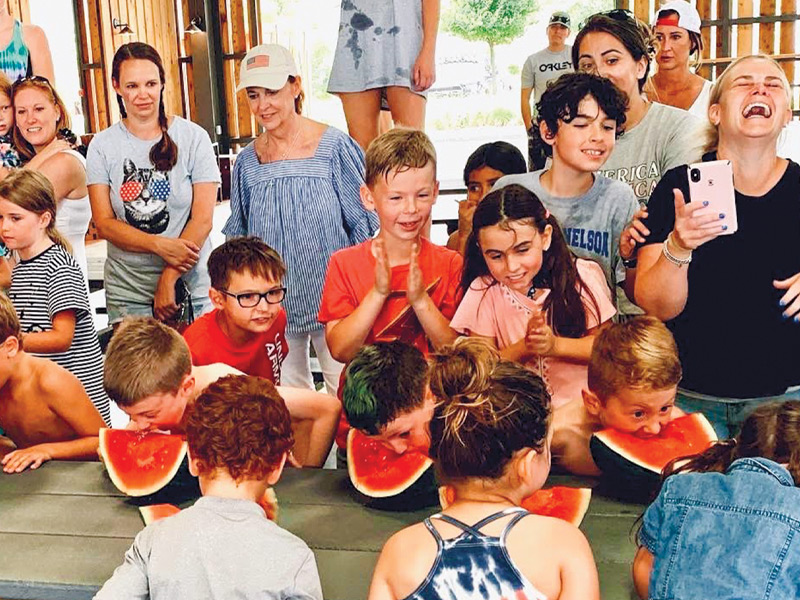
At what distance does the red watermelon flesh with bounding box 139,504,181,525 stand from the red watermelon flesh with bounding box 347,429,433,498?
0.44 metres

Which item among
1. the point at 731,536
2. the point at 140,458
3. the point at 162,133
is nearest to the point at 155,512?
the point at 140,458

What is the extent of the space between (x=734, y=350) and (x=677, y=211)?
1.43ft

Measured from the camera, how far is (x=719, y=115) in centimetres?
247

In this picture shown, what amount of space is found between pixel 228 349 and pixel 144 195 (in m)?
1.19

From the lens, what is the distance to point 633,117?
3068 millimetres

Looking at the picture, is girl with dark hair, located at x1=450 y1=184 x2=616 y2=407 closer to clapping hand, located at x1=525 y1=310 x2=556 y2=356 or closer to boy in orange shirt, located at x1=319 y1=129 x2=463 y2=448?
clapping hand, located at x1=525 y1=310 x2=556 y2=356

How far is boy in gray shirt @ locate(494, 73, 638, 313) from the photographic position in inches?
107

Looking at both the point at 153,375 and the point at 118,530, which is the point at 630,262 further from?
the point at 118,530

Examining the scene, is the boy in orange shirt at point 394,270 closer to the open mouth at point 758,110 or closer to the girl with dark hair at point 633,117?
the girl with dark hair at point 633,117

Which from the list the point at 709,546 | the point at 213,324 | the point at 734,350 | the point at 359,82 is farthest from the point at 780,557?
the point at 359,82

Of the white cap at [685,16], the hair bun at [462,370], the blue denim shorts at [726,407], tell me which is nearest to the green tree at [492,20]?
the white cap at [685,16]

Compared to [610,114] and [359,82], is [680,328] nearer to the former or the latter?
[610,114]

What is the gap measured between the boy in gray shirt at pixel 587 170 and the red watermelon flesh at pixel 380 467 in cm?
90

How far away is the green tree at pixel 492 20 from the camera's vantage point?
17.0 m
